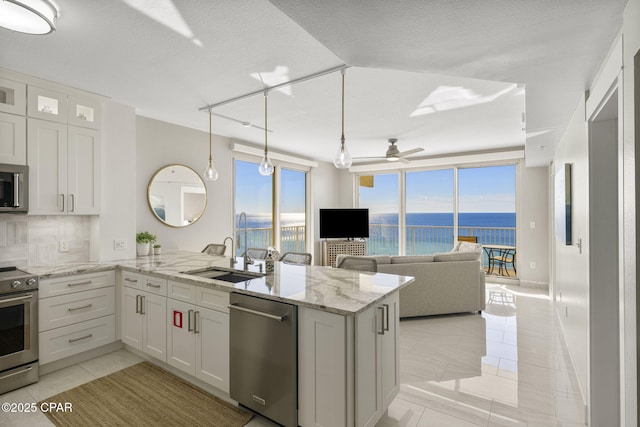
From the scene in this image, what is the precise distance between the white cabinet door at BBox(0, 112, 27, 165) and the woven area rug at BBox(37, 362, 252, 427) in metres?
2.06

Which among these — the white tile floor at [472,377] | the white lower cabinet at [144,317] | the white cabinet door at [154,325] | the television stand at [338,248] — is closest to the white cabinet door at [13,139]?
the white lower cabinet at [144,317]

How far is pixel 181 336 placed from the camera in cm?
258

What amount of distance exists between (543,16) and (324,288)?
71.2 inches

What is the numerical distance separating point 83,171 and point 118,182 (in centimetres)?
37

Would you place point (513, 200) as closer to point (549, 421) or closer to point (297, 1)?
point (549, 421)

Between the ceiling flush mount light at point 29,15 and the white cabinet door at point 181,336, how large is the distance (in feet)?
6.70

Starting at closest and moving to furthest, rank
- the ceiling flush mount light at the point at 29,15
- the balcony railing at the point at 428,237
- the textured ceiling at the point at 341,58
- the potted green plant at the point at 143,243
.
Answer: the textured ceiling at the point at 341,58 < the ceiling flush mount light at the point at 29,15 < the potted green plant at the point at 143,243 < the balcony railing at the point at 428,237

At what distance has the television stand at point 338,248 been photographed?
7.22 m

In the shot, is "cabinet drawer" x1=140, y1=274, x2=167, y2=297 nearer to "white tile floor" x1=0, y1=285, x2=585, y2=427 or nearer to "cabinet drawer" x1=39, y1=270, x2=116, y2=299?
"cabinet drawer" x1=39, y1=270, x2=116, y2=299

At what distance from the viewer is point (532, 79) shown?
1922 mm

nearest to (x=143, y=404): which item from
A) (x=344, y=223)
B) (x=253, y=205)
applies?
(x=253, y=205)

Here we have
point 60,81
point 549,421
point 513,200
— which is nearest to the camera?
point 549,421

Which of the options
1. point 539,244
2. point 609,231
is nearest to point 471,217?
point 539,244

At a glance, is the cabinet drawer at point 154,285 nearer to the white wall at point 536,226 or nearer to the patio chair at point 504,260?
the white wall at point 536,226
